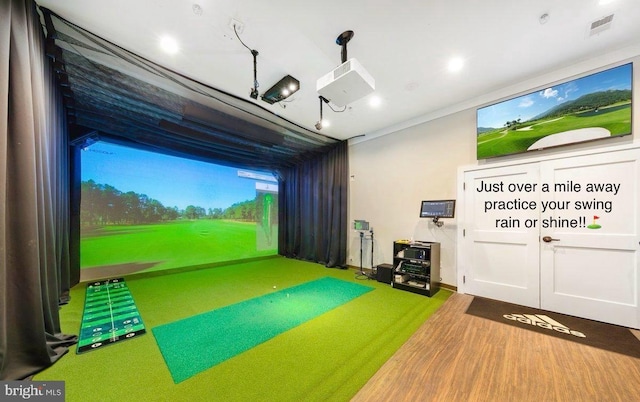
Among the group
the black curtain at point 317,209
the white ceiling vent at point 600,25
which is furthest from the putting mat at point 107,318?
the white ceiling vent at point 600,25

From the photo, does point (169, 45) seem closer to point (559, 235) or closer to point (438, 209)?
point (438, 209)

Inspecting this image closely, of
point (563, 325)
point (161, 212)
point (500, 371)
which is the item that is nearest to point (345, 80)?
point (500, 371)

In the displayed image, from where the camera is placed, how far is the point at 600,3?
194 centimetres

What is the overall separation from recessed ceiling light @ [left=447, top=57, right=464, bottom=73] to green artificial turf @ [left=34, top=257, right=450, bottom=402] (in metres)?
3.14

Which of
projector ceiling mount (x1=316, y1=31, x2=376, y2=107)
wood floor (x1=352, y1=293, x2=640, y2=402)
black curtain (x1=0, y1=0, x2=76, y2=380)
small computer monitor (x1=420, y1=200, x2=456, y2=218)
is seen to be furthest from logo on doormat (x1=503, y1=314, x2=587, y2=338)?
black curtain (x1=0, y1=0, x2=76, y2=380)

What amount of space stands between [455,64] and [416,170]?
6.10 feet

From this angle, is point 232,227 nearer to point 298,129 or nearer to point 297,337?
point 298,129

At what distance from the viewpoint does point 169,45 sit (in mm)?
2377

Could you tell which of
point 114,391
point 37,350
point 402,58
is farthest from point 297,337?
point 402,58

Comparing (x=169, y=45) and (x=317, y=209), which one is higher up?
(x=169, y=45)

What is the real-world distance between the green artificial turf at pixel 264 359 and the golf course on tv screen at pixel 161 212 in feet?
4.35

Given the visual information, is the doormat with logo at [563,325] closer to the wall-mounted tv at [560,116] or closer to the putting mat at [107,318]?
the wall-mounted tv at [560,116]

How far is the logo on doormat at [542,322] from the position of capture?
231 cm

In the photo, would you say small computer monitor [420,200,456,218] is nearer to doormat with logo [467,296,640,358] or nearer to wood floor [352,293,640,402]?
doormat with logo [467,296,640,358]
